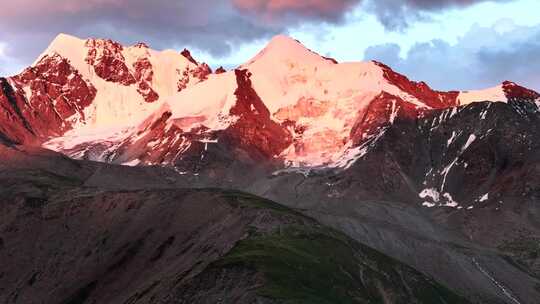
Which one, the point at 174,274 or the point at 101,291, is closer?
the point at 174,274

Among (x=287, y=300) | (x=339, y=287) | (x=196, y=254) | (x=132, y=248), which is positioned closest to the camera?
(x=287, y=300)

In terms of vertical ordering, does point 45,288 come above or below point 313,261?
below

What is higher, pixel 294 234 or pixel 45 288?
pixel 294 234

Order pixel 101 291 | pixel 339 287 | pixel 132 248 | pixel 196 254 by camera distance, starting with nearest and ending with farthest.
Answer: pixel 339 287 < pixel 196 254 < pixel 101 291 < pixel 132 248

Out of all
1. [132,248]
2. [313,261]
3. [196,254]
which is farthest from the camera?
[132,248]

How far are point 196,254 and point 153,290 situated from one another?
21154 mm

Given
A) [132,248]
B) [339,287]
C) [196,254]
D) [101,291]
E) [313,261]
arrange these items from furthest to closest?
[132,248] < [101,291] < [196,254] < [313,261] < [339,287]

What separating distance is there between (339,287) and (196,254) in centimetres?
3206

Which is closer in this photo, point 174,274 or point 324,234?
point 174,274

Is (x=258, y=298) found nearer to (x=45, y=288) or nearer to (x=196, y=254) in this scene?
(x=196, y=254)

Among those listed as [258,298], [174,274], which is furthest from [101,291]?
[258,298]

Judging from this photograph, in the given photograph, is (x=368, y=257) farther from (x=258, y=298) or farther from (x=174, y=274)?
(x=258, y=298)

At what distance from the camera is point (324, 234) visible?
190000 millimetres

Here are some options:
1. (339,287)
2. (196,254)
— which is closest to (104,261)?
(196,254)
